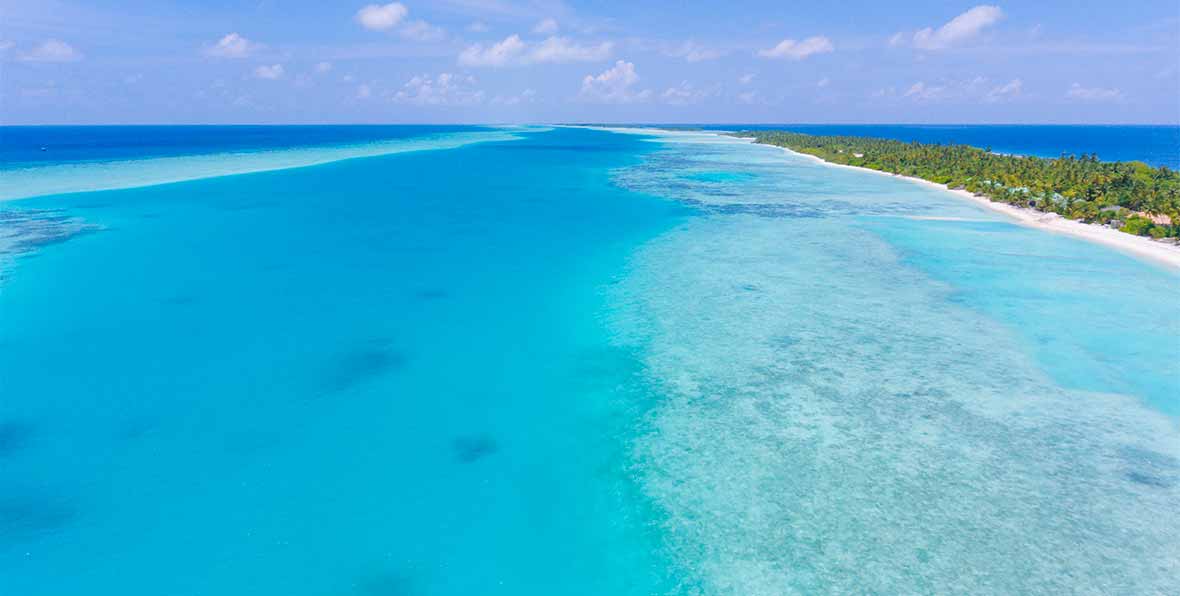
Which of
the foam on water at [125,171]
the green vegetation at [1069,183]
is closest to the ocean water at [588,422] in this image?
the green vegetation at [1069,183]

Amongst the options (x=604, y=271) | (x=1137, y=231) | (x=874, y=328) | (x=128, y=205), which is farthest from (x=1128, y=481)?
(x=128, y=205)

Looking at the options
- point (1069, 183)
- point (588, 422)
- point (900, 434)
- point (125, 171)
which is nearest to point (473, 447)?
point (588, 422)

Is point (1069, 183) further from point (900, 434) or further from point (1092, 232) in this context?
point (900, 434)

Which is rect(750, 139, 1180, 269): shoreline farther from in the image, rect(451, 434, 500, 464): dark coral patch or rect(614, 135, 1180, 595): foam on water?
rect(451, 434, 500, 464): dark coral patch

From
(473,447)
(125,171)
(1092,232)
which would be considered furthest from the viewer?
(125,171)

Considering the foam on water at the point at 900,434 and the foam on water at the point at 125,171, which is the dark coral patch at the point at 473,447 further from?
the foam on water at the point at 125,171

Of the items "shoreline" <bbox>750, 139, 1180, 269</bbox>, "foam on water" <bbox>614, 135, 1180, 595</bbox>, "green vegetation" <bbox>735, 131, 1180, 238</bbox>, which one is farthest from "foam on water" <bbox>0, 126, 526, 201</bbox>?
"green vegetation" <bbox>735, 131, 1180, 238</bbox>
